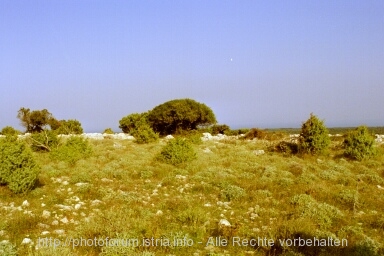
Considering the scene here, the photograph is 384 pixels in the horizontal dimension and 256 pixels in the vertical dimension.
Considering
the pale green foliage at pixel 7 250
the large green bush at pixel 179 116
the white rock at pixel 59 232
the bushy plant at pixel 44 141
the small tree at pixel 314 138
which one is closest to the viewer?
the pale green foliage at pixel 7 250

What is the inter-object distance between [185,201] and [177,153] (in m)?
5.53

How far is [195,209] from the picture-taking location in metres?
7.82

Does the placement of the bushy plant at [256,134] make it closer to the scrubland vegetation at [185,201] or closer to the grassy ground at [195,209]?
the scrubland vegetation at [185,201]

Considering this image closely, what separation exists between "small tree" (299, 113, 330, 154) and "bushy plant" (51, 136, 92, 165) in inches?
443

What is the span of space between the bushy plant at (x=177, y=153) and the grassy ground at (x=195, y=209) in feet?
1.83

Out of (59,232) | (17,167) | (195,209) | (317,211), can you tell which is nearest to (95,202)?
(59,232)

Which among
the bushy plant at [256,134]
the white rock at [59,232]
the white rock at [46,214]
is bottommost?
the white rock at [59,232]

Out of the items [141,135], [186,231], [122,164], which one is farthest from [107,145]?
[186,231]

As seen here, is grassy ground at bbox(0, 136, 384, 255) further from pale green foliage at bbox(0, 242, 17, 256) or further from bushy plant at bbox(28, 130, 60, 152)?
bushy plant at bbox(28, 130, 60, 152)

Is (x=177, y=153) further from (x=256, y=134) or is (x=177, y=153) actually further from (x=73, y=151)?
(x=256, y=134)

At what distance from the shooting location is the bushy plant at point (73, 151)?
14102mm

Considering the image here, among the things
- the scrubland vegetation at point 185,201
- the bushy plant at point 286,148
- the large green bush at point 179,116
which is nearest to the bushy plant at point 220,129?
the large green bush at point 179,116

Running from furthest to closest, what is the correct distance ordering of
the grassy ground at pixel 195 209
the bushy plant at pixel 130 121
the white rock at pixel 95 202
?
the bushy plant at pixel 130 121, the white rock at pixel 95 202, the grassy ground at pixel 195 209

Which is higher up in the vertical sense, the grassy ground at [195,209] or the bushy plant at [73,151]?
the bushy plant at [73,151]
